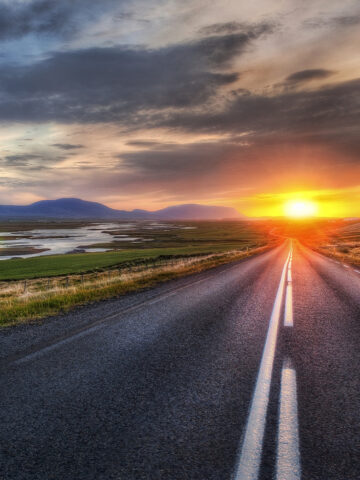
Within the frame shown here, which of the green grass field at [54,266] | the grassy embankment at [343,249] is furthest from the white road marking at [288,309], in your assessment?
the green grass field at [54,266]

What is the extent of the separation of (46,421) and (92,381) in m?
0.97

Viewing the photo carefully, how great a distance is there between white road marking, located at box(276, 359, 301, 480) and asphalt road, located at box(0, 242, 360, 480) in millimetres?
12

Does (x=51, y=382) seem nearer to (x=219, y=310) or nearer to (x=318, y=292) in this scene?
(x=219, y=310)

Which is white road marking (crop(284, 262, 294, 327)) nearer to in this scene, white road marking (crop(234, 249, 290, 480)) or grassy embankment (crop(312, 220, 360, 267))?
white road marking (crop(234, 249, 290, 480))

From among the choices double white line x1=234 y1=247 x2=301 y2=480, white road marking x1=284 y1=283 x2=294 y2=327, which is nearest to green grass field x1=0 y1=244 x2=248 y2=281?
white road marking x1=284 y1=283 x2=294 y2=327

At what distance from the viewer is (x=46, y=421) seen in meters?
3.26

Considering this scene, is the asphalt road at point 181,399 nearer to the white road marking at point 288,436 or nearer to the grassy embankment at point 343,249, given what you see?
the white road marking at point 288,436

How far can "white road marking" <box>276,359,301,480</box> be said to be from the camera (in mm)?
2498

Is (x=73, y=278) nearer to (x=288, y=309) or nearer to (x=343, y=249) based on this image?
(x=288, y=309)

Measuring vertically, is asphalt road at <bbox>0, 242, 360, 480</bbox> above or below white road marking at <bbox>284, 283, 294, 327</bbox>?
above

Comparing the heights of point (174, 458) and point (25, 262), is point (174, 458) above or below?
above

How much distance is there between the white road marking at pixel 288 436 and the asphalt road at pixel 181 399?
1 cm

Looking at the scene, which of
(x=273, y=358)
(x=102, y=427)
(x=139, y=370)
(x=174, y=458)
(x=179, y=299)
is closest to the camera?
(x=174, y=458)

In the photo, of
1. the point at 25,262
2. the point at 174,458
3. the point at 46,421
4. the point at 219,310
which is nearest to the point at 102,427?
the point at 46,421
